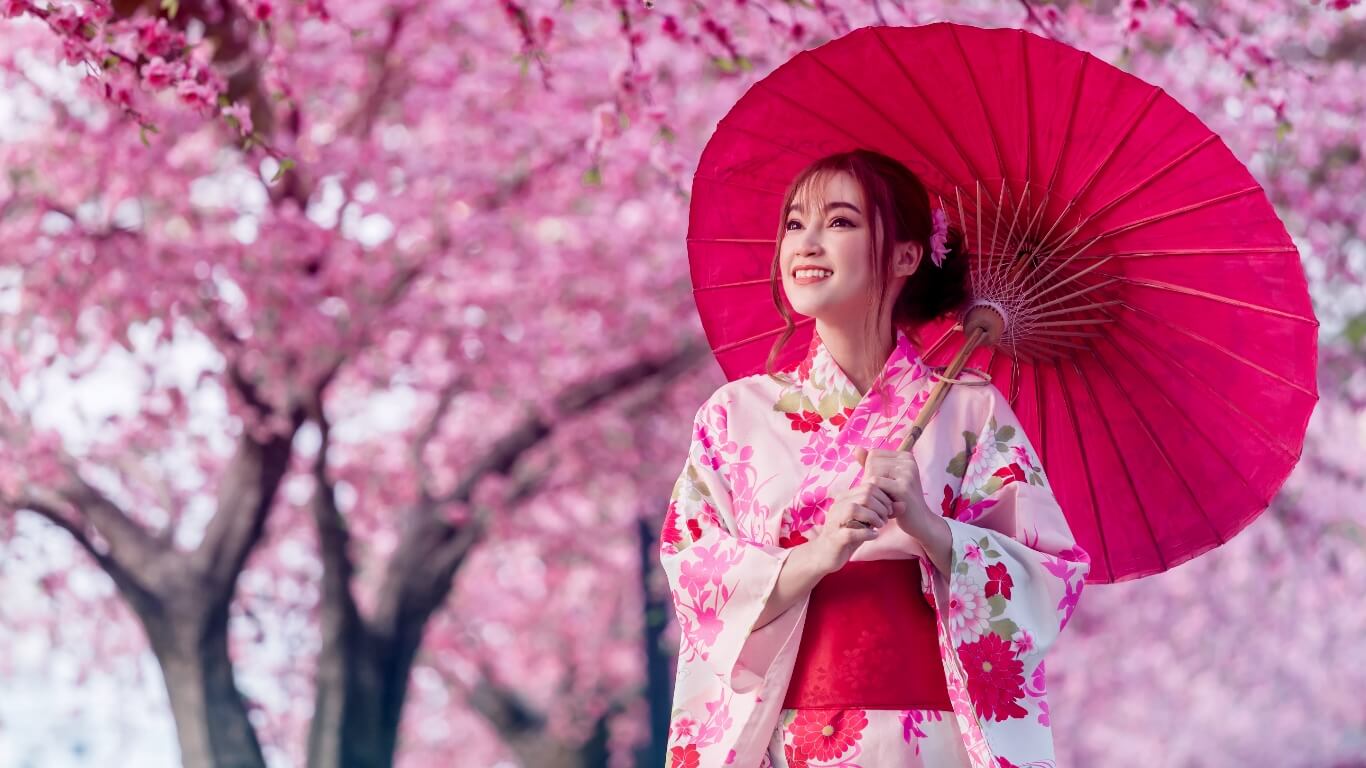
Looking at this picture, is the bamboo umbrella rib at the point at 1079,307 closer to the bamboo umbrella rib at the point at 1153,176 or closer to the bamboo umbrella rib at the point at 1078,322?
the bamboo umbrella rib at the point at 1078,322

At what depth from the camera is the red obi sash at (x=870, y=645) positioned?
275 cm

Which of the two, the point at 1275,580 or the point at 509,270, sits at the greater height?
the point at 509,270

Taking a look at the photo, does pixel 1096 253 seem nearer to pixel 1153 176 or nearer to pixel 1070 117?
pixel 1153 176

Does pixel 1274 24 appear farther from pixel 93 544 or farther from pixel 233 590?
pixel 93 544

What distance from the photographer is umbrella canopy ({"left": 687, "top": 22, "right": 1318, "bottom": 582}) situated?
297 centimetres

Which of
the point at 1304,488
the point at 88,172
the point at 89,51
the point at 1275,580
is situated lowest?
the point at 1275,580

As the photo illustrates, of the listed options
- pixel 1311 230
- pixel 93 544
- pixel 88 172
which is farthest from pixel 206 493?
pixel 1311 230

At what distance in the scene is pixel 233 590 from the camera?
8.66 m

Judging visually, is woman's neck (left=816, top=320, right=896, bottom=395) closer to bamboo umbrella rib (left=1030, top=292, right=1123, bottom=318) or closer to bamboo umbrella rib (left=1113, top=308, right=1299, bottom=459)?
bamboo umbrella rib (left=1030, top=292, right=1123, bottom=318)

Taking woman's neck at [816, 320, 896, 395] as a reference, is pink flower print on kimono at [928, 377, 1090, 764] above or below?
below

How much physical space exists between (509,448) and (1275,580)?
349 inches

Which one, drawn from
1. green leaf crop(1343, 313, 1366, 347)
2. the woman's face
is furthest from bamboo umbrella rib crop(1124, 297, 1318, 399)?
green leaf crop(1343, 313, 1366, 347)

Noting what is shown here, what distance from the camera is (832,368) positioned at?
2988mm

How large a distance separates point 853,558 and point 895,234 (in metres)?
0.63
